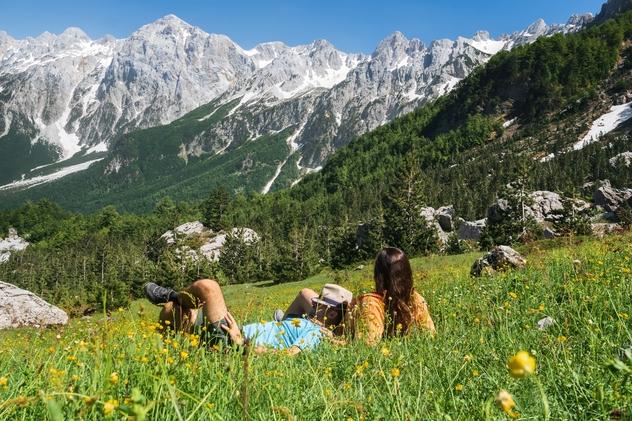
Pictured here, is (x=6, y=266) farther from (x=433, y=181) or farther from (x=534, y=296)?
(x=534, y=296)

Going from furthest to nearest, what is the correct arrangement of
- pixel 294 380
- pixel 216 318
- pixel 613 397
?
1. pixel 216 318
2. pixel 294 380
3. pixel 613 397

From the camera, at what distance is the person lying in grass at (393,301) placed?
5.19 meters

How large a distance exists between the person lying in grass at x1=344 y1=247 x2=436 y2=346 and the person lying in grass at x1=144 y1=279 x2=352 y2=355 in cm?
39

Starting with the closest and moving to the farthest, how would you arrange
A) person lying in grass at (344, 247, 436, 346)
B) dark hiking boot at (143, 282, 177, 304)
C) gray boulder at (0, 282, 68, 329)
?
person lying in grass at (344, 247, 436, 346) → dark hiking boot at (143, 282, 177, 304) → gray boulder at (0, 282, 68, 329)

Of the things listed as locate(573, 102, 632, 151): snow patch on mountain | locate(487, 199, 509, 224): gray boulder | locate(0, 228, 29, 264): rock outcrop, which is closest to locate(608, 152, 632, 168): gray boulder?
Answer: locate(573, 102, 632, 151): snow patch on mountain

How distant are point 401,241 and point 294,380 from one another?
5063 cm

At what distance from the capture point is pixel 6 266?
117188mm

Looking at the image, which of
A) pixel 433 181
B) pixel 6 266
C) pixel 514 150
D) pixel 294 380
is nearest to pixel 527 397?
pixel 294 380

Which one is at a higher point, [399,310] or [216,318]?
[216,318]

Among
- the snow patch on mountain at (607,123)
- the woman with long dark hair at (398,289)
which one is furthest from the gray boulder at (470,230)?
the woman with long dark hair at (398,289)

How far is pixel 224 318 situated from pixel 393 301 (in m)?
2.34

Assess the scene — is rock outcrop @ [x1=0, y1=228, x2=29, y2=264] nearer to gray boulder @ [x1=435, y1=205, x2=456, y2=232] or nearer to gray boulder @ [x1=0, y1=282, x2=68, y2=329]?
gray boulder @ [x1=435, y1=205, x2=456, y2=232]

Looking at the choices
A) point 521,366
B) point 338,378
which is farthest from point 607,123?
point 521,366

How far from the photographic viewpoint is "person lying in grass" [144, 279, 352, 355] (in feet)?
14.2
